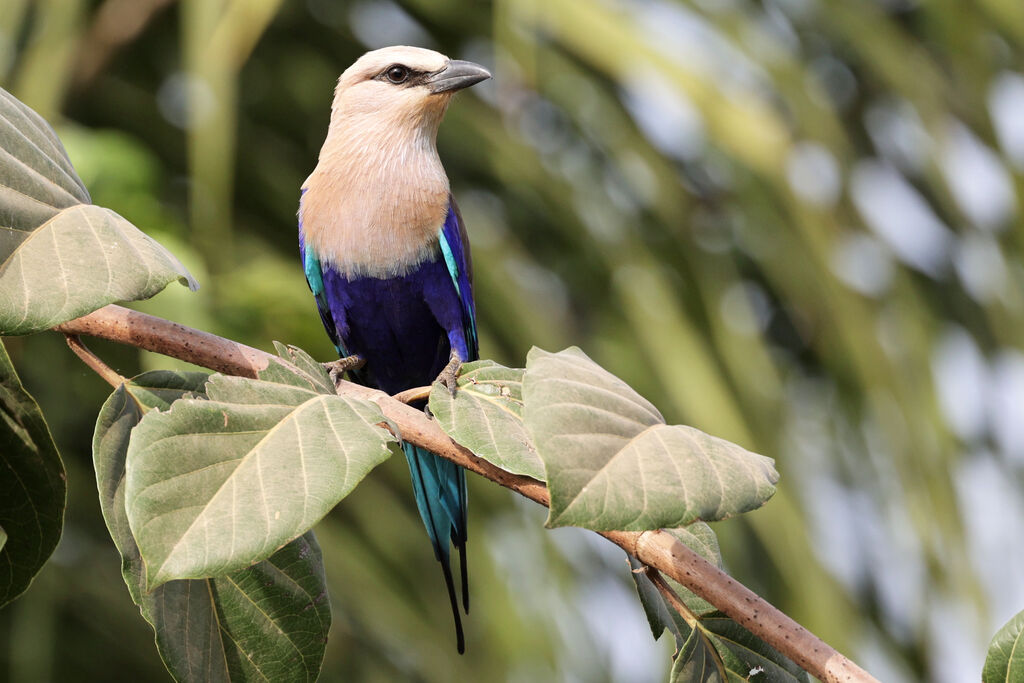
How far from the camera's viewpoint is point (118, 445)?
672 mm

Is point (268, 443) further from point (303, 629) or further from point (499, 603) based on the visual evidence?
point (499, 603)

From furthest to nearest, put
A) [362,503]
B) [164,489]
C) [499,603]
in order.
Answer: [362,503] < [499,603] < [164,489]

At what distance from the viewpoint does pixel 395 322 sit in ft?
5.81

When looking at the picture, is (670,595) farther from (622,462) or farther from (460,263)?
(460,263)

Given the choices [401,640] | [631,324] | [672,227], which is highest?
[672,227]

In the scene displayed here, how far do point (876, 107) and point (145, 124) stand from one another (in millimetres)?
1965

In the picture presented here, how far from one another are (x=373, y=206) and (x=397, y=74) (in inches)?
14.8

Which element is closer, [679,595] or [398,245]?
[679,595]

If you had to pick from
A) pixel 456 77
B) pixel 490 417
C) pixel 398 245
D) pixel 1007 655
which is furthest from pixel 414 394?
pixel 456 77

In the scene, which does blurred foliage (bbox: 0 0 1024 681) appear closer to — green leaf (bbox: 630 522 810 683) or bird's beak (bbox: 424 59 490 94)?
bird's beak (bbox: 424 59 490 94)

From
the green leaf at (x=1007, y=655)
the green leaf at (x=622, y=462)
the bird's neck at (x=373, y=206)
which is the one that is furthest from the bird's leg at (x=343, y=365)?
the green leaf at (x=1007, y=655)

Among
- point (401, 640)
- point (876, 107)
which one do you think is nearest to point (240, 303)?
point (401, 640)

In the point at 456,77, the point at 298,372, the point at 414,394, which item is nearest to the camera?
the point at 298,372

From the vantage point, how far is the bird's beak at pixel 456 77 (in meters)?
1.85
